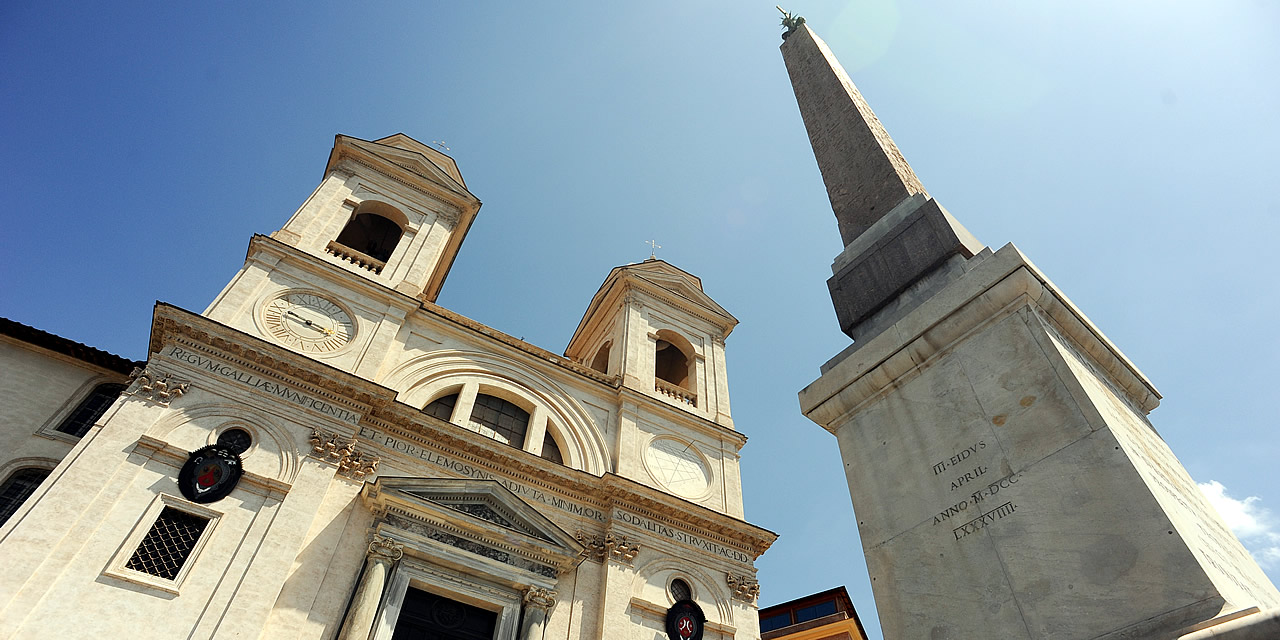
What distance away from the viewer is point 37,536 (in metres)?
9.49

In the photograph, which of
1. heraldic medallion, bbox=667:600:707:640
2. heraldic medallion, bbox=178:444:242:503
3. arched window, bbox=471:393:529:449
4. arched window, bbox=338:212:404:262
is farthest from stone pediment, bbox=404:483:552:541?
arched window, bbox=338:212:404:262

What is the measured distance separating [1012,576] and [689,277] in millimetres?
20615

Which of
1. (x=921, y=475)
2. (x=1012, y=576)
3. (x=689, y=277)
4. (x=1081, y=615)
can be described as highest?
(x=689, y=277)

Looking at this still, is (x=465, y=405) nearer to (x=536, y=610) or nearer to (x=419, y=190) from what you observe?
(x=536, y=610)

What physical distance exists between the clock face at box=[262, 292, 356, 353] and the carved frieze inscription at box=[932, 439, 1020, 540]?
1378 cm

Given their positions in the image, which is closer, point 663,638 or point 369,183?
point 663,638

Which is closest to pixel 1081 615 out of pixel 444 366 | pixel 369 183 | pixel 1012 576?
pixel 1012 576

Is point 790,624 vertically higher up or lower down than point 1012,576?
higher up

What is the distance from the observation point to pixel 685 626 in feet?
43.8

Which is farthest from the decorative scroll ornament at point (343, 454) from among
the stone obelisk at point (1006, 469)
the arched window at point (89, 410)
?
the stone obelisk at point (1006, 469)

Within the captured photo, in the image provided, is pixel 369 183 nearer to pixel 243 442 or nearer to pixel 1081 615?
pixel 243 442

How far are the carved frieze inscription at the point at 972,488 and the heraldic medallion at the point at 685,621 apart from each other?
11.0 meters

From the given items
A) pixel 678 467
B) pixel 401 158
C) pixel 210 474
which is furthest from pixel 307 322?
pixel 678 467

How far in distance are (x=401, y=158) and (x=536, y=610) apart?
14.1 meters
